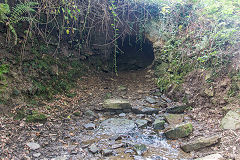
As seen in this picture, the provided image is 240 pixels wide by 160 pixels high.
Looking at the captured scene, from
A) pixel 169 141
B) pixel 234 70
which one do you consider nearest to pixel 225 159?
pixel 169 141

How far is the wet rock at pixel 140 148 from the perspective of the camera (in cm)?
317

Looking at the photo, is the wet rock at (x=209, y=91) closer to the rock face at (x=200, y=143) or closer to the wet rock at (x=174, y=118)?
the wet rock at (x=174, y=118)

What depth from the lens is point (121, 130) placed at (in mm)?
3951

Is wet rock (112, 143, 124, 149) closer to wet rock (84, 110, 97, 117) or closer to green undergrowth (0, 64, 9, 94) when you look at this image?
wet rock (84, 110, 97, 117)

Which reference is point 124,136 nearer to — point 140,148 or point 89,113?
point 140,148

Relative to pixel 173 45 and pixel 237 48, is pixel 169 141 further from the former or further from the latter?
pixel 173 45

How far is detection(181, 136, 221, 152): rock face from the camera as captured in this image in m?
3.13

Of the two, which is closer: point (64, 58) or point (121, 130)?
point (121, 130)

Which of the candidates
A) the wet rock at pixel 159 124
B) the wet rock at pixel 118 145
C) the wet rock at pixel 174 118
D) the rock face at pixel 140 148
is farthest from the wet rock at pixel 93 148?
the wet rock at pixel 174 118

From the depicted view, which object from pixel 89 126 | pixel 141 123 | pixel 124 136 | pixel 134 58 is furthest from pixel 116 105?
pixel 134 58

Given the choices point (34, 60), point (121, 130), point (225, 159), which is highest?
point (34, 60)

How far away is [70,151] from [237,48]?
4486mm

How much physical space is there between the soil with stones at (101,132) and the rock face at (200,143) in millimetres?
63

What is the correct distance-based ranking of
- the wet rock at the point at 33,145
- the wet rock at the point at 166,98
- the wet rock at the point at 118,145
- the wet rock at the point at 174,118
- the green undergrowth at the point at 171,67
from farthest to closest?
the green undergrowth at the point at 171,67 → the wet rock at the point at 166,98 → the wet rock at the point at 174,118 → the wet rock at the point at 118,145 → the wet rock at the point at 33,145
